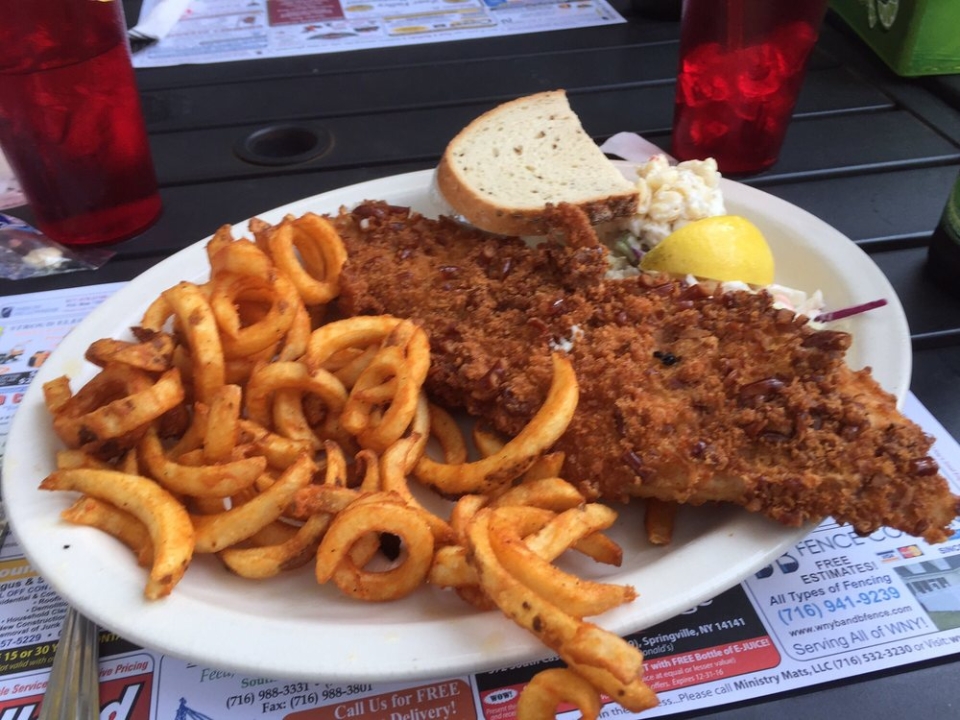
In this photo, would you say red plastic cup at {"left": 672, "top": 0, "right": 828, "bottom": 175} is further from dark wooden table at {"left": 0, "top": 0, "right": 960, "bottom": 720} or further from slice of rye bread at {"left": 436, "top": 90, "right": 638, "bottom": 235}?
slice of rye bread at {"left": 436, "top": 90, "right": 638, "bottom": 235}

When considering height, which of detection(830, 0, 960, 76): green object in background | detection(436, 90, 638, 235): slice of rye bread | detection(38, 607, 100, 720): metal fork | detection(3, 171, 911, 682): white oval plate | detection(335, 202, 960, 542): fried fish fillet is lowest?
detection(38, 607, 100, 720): metal fork

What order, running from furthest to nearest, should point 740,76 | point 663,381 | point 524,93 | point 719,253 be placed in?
point 524,93
point 740,76
point 719,253
point 663,381

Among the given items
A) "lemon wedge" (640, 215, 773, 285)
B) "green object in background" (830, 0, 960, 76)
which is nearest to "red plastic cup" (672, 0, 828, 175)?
"lemon wedge" (640, 215, 773, 285)

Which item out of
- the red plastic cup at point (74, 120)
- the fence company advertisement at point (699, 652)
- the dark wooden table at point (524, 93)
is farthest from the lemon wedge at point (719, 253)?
the red plastic cup at point (74, 120)

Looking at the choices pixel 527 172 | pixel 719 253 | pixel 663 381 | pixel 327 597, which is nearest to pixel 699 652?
pixel 663 381

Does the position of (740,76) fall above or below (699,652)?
above

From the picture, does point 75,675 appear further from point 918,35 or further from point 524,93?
point 918,35
